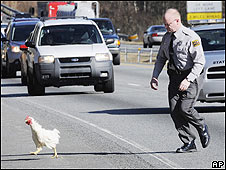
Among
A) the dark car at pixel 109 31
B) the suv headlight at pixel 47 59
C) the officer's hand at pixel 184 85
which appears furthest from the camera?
the dark car at pixel 109 31

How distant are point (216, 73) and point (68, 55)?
484 centimetres

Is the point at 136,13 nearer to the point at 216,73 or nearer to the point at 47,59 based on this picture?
the point at 47,59

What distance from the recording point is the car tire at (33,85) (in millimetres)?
20375

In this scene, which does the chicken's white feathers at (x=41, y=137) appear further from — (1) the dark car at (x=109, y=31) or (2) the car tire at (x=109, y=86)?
(1) the dark car at (x=109, y=31)

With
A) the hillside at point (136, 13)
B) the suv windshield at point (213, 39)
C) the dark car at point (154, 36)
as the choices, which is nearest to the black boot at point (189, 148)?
the suv windshield at point (213, 39)

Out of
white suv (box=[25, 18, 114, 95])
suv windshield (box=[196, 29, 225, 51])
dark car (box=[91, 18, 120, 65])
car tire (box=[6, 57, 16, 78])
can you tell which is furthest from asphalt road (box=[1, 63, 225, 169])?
dark car (box=[91, 18, 120, 65])

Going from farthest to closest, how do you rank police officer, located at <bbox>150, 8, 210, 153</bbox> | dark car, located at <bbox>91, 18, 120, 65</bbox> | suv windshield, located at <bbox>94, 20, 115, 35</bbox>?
1. suv windshield, located at <bbox>94, 20, 115, 35</bbox>
2. dark car, located at <bbox>91, 18, 120, 65</bbox>
3. police officer, located at <bbox>150, 8, 210, 153</bbox>

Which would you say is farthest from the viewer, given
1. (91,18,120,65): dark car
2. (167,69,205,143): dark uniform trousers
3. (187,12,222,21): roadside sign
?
(187,12,222,21): roadside sign

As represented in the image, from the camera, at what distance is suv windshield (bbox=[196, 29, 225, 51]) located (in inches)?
637

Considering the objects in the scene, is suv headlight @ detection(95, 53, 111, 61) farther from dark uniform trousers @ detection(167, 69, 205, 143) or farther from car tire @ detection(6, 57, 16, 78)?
dark uniform trousers @ detection(167, 69, 205, 143)

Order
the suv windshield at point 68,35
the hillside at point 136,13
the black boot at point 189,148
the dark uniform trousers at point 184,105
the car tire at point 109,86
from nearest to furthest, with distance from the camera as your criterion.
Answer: the dark uniform trousers at point 184,105
the black boot at point 189,148
the suv windshield at point 68,35
the car tire at point 109,86
the hillside at point 136,13

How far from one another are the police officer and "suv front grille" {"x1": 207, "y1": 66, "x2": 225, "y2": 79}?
19.9ft

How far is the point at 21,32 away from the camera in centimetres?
2797

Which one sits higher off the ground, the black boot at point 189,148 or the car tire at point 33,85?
the black boot at point 189,148
